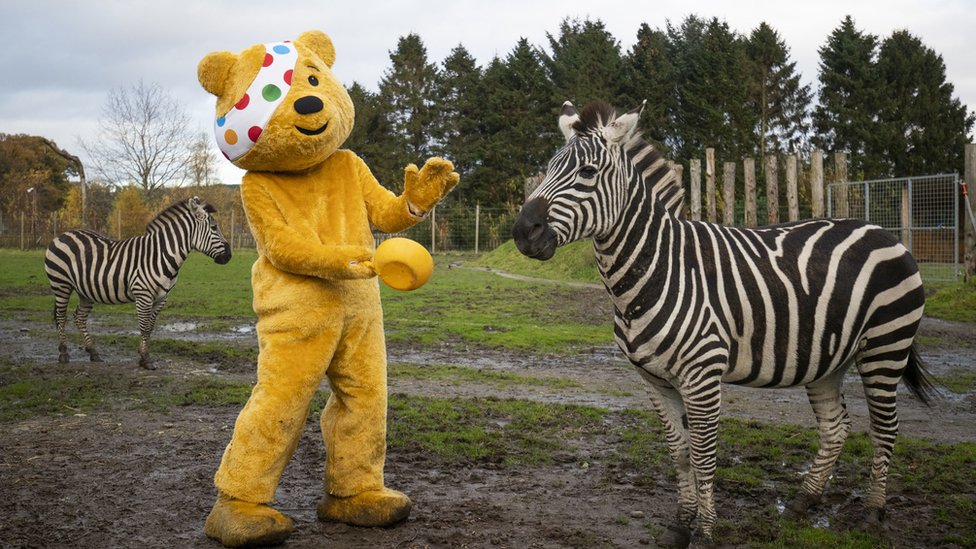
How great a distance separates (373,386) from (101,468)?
2483mm

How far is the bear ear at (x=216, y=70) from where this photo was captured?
439cm

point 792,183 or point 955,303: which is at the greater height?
point 792,183

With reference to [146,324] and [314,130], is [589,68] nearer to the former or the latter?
[146,324]

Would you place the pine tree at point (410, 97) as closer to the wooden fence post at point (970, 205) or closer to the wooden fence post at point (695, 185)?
the wooden fence post at point (695, 185)

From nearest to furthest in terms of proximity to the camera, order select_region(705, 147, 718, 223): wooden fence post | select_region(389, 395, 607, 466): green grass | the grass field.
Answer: the grass field
select_region(389, 395, 607, 466): green grass
select_region(705, 147, 718, 223): wooden fence post

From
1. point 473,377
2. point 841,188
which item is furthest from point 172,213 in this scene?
point 841,188

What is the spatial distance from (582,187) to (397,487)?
7.93 feet

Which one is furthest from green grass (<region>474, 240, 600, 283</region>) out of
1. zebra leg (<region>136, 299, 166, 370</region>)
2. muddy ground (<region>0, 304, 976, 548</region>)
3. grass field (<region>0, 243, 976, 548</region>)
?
muddy ground (<region>0, 304, 976, 548</region>)

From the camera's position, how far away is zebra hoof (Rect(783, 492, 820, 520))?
4645mm

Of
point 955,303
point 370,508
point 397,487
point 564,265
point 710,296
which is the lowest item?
point 397,487

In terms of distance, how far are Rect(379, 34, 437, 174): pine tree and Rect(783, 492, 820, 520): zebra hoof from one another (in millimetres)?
41987

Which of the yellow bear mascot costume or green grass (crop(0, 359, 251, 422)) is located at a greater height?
the yellow bear mascot costume

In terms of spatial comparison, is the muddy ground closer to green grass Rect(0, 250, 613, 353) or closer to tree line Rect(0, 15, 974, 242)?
green grass Rect(0, 250, 613, 353)

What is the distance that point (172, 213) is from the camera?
1095cm
